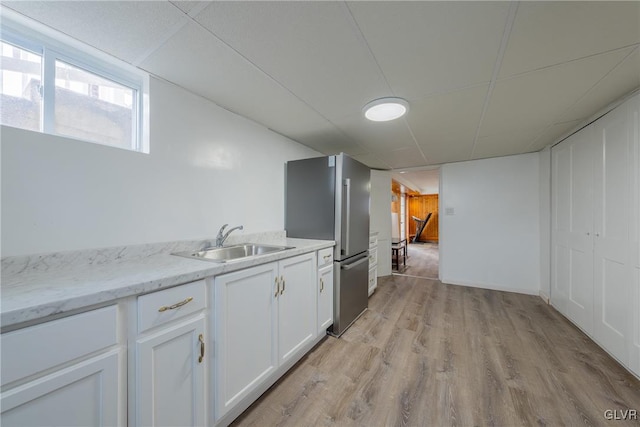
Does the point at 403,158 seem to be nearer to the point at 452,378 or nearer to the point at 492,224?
the point at 492,224

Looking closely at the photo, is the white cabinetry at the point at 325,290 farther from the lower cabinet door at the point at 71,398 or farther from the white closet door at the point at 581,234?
the white closet door at the point at 581,234

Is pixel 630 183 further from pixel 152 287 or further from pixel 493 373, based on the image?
pixel 152 287

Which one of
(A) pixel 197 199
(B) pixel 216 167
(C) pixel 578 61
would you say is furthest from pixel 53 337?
(C) pixel 578 61

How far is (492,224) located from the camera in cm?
356

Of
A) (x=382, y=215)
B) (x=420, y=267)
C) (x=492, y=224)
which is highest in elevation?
(x=382, y=215)

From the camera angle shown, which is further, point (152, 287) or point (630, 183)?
point (630, 183)

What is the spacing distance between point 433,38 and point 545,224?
336 centimetres

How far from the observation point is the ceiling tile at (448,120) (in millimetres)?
1754

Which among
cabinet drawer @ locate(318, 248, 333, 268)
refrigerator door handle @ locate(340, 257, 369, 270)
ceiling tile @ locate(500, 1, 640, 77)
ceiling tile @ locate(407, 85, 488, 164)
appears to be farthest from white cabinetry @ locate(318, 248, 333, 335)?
ceiling tile @ locate(500, 1, 640, 77)

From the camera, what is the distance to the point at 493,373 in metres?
1.66

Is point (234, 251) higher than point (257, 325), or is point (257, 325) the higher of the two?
point (234, 251)

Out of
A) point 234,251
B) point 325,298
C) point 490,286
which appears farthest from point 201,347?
point 490,286

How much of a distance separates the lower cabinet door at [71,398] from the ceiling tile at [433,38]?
Answer: 1697 millimetres

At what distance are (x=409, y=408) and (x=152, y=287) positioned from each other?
1.58 metres
